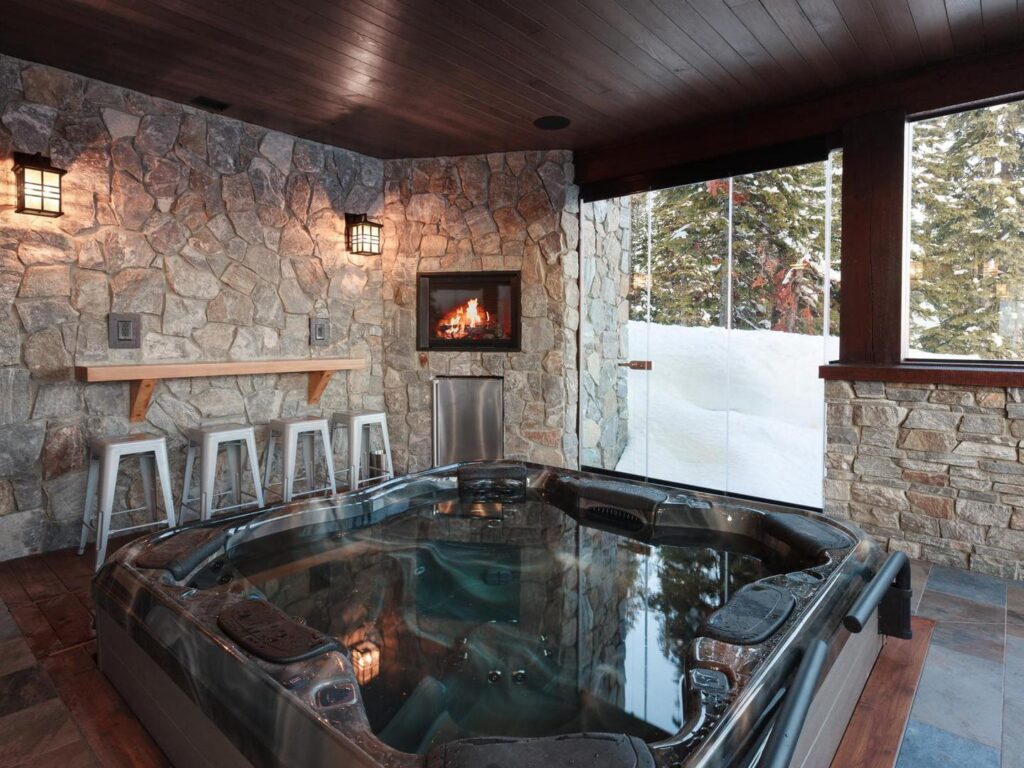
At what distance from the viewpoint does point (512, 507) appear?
3184 millimetres

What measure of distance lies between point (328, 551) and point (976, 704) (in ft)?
7.63

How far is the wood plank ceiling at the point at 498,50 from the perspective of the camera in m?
2.66

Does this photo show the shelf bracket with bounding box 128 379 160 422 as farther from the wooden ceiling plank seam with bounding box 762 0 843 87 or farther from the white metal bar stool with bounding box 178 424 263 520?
the wooden ceiling plank seam with bounding box 762 0 843 87

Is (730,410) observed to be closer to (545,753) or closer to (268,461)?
(268,461)

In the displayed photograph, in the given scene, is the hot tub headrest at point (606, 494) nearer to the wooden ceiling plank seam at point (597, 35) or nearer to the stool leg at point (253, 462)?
the stool leg at point (253, 462)

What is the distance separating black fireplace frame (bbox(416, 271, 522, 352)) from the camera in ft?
15.7

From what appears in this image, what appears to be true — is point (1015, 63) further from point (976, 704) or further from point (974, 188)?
point (976, 704)

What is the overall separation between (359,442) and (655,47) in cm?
298

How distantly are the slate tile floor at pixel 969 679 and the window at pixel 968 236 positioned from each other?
1.22 m

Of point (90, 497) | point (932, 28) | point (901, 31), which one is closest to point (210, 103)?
point (90, 497)

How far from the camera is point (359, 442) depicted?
4.36 meters

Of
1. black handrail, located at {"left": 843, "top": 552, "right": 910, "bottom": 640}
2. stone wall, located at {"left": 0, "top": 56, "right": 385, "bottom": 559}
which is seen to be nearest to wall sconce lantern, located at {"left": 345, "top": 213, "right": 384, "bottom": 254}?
stone wall, located at {"left": 0, "top": 56, "right": 385, "bottom": 559}

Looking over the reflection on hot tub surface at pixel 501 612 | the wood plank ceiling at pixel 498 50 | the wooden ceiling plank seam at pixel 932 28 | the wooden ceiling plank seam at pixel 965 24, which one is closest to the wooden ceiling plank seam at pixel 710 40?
the wood plank ceiling at pixel 498 50

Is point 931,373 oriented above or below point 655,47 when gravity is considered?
below
